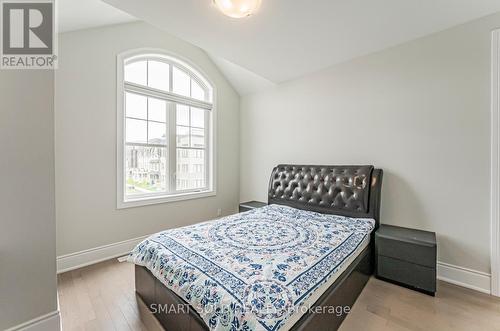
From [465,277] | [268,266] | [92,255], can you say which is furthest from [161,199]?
[465,277]

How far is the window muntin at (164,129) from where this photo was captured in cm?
317

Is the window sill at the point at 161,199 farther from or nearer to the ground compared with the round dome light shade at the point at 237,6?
nearer to the ground

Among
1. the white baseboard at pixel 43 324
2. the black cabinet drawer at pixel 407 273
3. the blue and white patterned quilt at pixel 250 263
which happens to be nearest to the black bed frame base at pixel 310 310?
the blue and white patterned quilt at pixel 250 263

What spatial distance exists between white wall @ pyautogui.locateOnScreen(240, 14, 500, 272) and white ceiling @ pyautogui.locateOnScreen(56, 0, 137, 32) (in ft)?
9.14

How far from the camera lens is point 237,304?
1.11 m

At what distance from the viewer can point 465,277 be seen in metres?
2.21

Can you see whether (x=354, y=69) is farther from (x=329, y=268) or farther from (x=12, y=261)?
(x=12, y=261)

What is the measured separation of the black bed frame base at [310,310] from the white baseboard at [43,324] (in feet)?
1.89

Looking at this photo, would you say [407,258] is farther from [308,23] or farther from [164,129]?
[164,129]

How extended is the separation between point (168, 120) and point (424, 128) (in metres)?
3.56

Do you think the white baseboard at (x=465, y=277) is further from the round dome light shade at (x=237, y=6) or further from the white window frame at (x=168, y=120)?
the white window frame at (x=168, y=120)

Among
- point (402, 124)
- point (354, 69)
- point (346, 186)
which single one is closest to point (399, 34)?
point (354, 69)

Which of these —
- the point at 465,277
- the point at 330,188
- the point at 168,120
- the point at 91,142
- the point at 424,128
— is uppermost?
the point at 168,120

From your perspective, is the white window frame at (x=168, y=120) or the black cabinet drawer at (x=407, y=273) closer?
the black cabinet drawer at (x=407, y=273)
